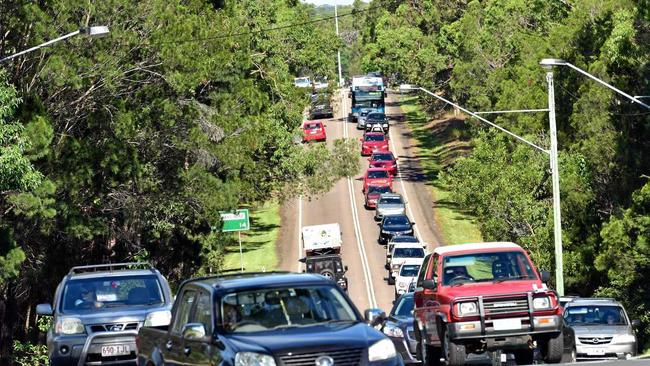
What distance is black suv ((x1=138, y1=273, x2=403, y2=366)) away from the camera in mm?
12367

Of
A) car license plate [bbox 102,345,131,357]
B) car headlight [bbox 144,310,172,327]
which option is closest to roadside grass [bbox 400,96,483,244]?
car headlight [bbox 144,310,172,327]

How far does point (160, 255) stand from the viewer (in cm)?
5406

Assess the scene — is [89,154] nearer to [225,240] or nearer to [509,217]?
[225,240]

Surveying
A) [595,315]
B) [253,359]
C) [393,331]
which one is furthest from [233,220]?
[253,359]

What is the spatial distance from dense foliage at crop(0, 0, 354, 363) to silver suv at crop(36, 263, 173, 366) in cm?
825

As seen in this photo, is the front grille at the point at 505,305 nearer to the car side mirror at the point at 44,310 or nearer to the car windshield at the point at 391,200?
the car side mirror at the point at 44,310

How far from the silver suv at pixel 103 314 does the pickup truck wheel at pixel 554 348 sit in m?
5.81

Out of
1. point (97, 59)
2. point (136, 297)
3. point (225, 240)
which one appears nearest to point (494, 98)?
point (225, 240)

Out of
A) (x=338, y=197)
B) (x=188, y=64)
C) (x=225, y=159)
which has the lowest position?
(x=338, y=197)

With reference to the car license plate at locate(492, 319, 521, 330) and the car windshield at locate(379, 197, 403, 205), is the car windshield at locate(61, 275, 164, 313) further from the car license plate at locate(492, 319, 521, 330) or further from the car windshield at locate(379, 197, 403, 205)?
the car windshield at locate(379, 197, 403, 205)

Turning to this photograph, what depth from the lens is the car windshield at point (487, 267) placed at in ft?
67.2

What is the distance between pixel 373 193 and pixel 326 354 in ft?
221

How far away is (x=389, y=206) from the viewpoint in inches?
2918

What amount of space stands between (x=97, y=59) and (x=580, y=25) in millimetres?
34341
